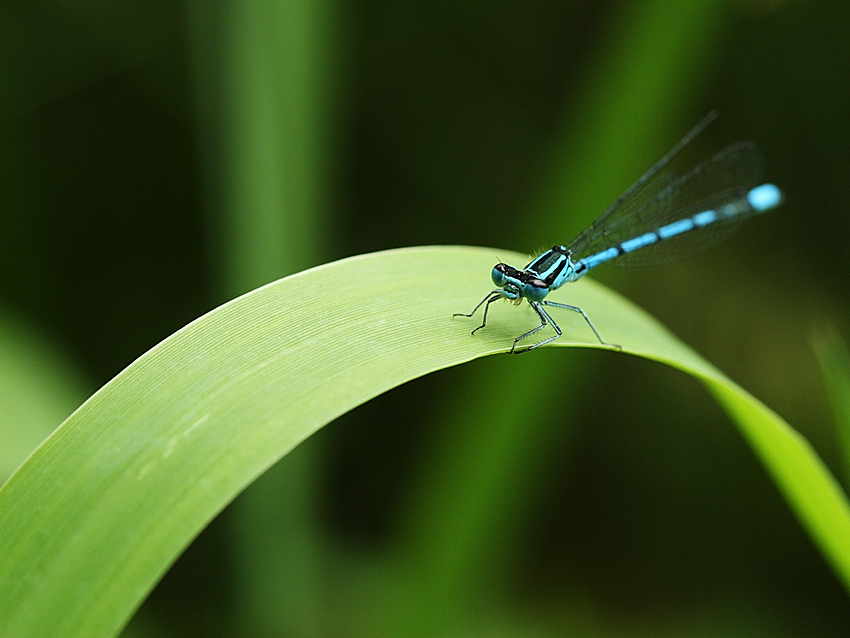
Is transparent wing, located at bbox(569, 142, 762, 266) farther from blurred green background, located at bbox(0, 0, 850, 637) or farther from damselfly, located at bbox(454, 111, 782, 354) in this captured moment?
blurred green background, located at bbox(0, 0, 850, 637)

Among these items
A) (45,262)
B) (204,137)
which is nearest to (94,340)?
(45,262)

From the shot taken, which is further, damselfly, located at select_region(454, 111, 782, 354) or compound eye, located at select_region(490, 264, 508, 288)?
damselfly, located at select_region(454, 111, 782, 354)

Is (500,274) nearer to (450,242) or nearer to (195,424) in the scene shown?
(195,424)

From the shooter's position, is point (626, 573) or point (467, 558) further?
point (626, 573)

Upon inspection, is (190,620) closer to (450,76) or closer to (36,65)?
(36,65)

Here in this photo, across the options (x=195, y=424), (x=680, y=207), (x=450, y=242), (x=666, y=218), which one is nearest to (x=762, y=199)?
(x=680, y=207)

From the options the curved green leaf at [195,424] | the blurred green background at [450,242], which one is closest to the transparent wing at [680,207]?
the blurred green background at [450,242]

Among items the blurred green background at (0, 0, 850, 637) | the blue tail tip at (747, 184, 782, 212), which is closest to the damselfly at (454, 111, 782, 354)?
the blue tail tip at (747, 184, 782, 212)
